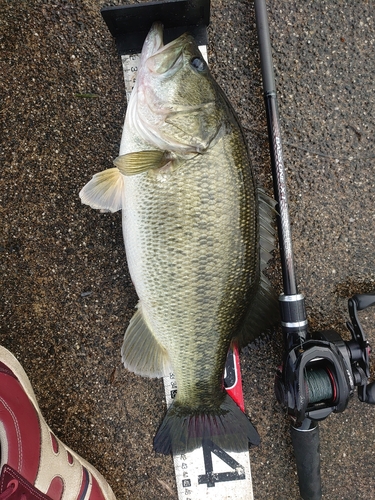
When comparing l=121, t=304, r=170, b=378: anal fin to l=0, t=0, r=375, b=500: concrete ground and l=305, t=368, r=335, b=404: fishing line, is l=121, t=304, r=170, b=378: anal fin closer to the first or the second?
l=0, t=0, r=375, b=500: concrete ground

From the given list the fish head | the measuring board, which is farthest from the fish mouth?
the measuring board

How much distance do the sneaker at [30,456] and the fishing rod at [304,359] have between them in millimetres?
856

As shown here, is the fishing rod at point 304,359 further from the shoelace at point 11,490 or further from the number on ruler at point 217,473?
the shoelace at point 11,490

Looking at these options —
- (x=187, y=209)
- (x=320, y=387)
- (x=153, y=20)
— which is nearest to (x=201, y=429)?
(x=320, y=387)

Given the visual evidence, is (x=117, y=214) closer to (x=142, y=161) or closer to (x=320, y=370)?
(x=142, y=161)

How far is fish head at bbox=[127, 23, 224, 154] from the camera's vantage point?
4.18ft

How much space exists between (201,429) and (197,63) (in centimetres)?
130

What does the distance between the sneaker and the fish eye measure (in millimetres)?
1305

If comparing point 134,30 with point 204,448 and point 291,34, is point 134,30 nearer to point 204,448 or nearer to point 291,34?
point 291,34

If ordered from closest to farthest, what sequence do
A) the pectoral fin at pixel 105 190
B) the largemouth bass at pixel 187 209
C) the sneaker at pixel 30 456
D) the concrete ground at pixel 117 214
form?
the largemouth bass at pixel 187 209
the pectoral fin at pixel 105 190
the sneaker at pixel 30 456
the concrete ground at pixel 117 214

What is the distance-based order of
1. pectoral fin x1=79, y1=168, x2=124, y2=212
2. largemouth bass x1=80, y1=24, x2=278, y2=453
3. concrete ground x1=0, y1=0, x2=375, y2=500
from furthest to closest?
concrete ground x1=0, y1=0, x2=375, y2=500 → pectoral fin x1=79, y1=168, x2=124, y2=212 → largemouth bass x1=80, y1=24, x2=278, y2=453

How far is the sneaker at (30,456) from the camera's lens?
1.50 meters

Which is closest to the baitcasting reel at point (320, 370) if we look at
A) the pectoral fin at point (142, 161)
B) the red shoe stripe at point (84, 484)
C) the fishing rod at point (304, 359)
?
the fishing rod at point (304, 359)

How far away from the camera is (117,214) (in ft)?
5.42
